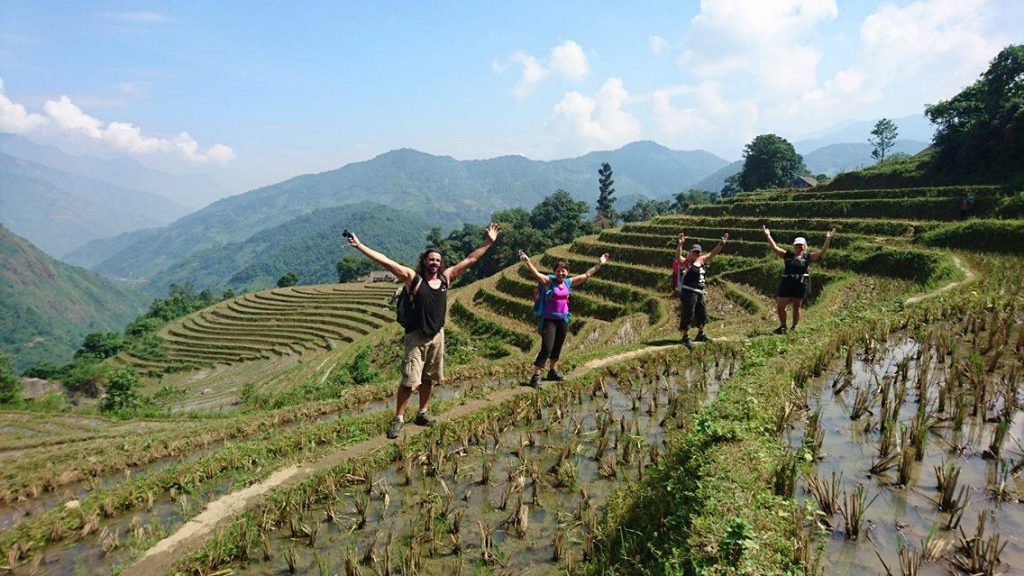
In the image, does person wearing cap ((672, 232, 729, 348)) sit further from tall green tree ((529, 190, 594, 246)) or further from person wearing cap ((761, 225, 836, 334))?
tall green tree ((529, 190, 594, 246))

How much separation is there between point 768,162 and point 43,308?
215007mm

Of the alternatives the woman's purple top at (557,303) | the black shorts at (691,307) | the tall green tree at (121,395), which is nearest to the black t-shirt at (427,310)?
the woman's purple top at (557,303)

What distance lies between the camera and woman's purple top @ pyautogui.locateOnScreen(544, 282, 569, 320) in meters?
8.12

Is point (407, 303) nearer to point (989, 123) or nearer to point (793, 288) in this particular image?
point (793, 288)

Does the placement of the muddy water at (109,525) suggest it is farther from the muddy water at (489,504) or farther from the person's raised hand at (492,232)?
the person's raised hand at (492,232)

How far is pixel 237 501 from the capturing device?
5363mm

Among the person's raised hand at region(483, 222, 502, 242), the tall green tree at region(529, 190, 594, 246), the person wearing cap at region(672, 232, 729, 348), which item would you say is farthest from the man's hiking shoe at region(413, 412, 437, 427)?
the tall green tree at region(529, 190, 594, 246)

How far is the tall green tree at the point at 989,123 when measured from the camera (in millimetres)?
26234

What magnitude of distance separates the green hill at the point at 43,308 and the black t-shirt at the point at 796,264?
6504 inches

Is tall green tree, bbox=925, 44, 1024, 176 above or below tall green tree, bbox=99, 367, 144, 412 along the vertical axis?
above

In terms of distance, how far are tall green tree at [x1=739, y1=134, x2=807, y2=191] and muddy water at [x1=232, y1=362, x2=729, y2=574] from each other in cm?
8485

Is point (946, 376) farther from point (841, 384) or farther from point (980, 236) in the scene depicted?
point (980, 236)

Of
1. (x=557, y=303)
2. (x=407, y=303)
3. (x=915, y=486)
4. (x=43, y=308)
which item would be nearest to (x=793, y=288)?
(x=557, y=303)

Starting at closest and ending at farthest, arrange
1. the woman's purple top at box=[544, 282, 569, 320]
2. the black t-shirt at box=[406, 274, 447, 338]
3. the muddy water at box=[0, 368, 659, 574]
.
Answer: the muddy water at box=[0, 368, 659, 574]
the black t-shirt at box=[406, 274, 447, 338]
the woman's purple top at box=[544, 282, 569, 320]
